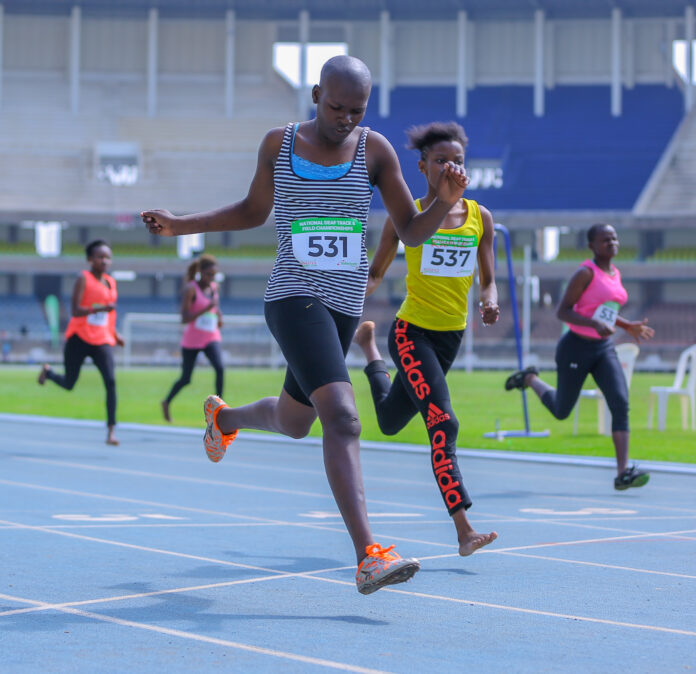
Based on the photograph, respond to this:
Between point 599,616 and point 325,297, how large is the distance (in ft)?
4.97

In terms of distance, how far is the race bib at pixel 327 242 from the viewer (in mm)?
4492

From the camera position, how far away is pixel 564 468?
10492mm

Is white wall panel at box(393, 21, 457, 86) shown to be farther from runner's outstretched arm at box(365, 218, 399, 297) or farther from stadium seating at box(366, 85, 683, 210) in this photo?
runner's outstretched arm at box(365, 218, 399, 297)

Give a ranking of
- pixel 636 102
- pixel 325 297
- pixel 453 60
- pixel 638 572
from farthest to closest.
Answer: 1. pixel 453 60
2. pixel 636 102
3. pixel 638 572
4. pixel 325 297

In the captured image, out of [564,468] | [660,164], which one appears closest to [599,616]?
[564,468]

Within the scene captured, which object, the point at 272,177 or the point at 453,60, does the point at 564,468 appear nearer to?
the point at 272,177

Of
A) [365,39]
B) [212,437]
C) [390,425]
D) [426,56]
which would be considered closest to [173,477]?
[390,425]

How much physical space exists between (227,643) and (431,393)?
2.16 metres

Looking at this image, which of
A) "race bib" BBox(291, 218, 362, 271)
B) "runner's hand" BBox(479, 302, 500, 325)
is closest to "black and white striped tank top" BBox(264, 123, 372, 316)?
"race bib" BBox(291, 218, 362, 271)

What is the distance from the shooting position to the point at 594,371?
8508 mm

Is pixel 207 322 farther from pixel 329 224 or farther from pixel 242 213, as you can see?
pixel 329 224

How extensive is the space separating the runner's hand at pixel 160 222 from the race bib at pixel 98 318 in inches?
273

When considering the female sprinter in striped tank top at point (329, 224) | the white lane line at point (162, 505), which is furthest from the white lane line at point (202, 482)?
the female sprinter in striped tank top at point (329, 224)

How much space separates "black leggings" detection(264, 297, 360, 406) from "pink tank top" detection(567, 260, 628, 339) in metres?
4.23
